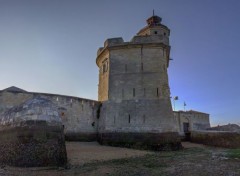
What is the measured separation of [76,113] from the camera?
56.3ft

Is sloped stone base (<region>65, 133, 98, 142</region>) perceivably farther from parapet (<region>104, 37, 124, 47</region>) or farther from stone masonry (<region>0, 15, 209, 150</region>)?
parapet (<region>104, 37, 124, 47</region>)

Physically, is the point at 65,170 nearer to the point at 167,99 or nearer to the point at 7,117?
the point at 7,117

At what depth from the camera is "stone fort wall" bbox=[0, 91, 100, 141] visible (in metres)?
15.5

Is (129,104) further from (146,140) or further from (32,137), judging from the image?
(32,137)

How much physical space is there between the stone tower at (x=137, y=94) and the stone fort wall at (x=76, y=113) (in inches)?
30.6

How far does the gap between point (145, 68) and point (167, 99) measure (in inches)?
111

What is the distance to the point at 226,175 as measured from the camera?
728 centimetres

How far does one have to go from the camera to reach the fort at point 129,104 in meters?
16.2

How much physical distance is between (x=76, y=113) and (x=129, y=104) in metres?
3.94

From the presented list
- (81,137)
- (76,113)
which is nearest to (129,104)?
(76,113)

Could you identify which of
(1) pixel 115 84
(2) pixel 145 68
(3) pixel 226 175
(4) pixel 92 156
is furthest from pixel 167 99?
(3) pixel 226 175

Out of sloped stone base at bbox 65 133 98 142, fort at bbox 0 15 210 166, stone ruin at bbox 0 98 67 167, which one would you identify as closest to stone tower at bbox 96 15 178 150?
fort at bbox 0 15 210 166

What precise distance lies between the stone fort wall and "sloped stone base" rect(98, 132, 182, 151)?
6.17 ft

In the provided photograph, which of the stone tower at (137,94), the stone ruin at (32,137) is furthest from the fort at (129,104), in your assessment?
the stone ruin at (32,137)
